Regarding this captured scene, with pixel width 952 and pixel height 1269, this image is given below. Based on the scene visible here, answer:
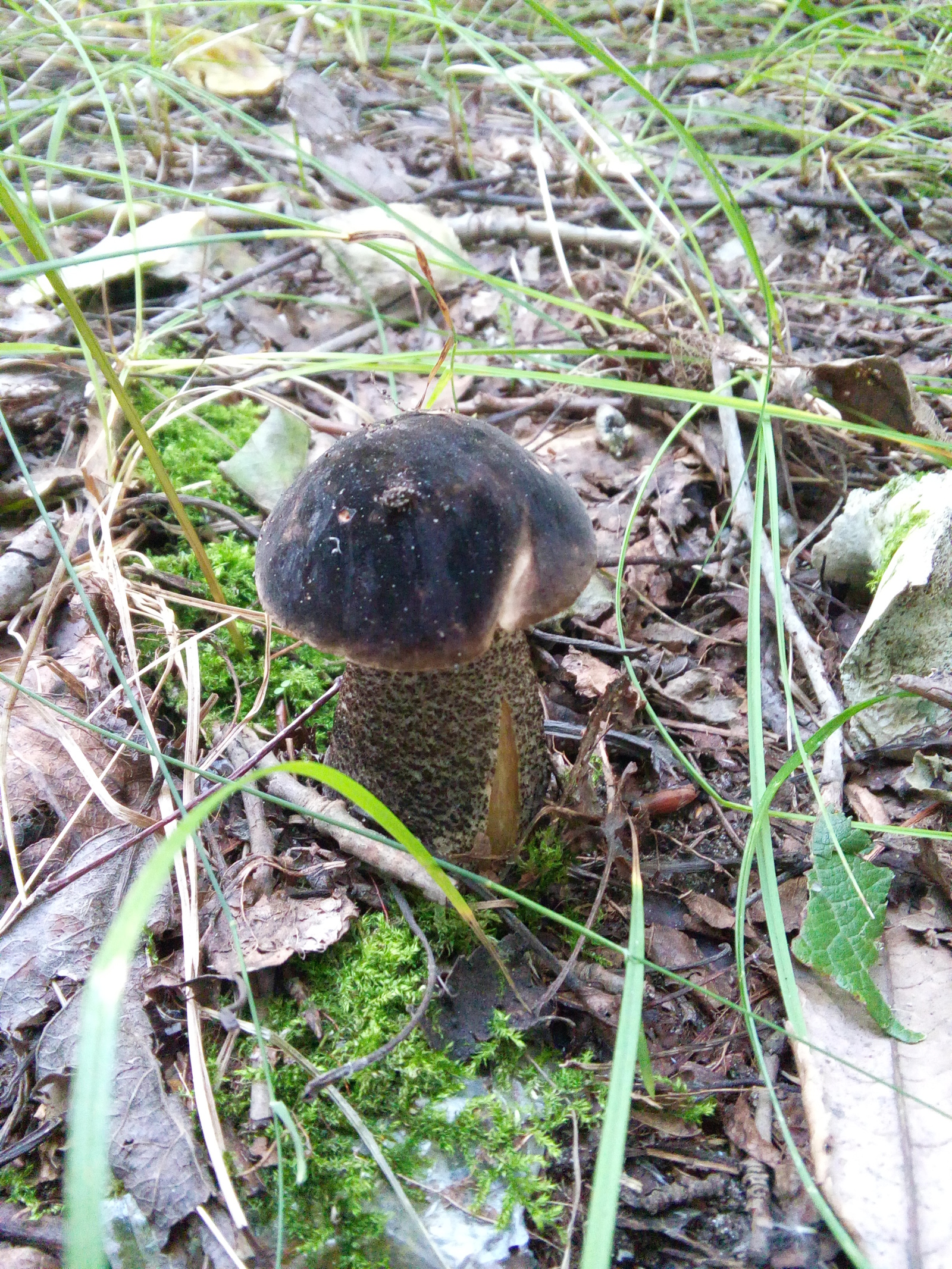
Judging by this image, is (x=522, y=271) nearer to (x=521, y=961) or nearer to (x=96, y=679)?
(x=96, y=679)

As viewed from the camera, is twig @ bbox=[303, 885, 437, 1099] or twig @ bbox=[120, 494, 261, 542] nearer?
twig @ bbox=[303, 885, 437, 1099]

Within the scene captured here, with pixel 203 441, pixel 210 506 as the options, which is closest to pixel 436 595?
pixel 210 506

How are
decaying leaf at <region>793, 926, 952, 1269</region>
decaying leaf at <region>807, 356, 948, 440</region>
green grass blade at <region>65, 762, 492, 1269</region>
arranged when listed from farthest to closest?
decaying leaf at <region>807, 356, 948, 440</region> < decaying leaf at <region>793, 926, 952, 1269</region> < green grass blade at <region>65, 762, 492, 1269</region>

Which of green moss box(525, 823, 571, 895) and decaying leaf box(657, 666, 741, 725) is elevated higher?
green moss box(525, 823, 571, 895)

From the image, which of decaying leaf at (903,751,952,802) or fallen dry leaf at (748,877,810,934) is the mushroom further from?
decaying leaf at (903,751,952,802)

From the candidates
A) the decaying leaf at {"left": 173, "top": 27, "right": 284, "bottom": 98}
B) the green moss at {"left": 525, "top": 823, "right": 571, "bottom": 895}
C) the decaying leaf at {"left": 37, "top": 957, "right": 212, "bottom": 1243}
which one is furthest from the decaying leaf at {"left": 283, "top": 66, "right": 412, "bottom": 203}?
the decaying leaf at {"left": 37, "top": 957, "right": 212, "bottom": 1243}

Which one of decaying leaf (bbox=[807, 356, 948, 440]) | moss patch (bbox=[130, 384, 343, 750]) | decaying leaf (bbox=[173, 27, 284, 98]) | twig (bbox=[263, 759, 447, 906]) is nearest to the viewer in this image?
twig (bbox=[263, 759, 447, 906])

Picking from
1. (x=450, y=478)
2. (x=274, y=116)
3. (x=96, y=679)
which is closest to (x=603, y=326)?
(x=450, y=478)

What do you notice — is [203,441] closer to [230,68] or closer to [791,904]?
[791,904]
